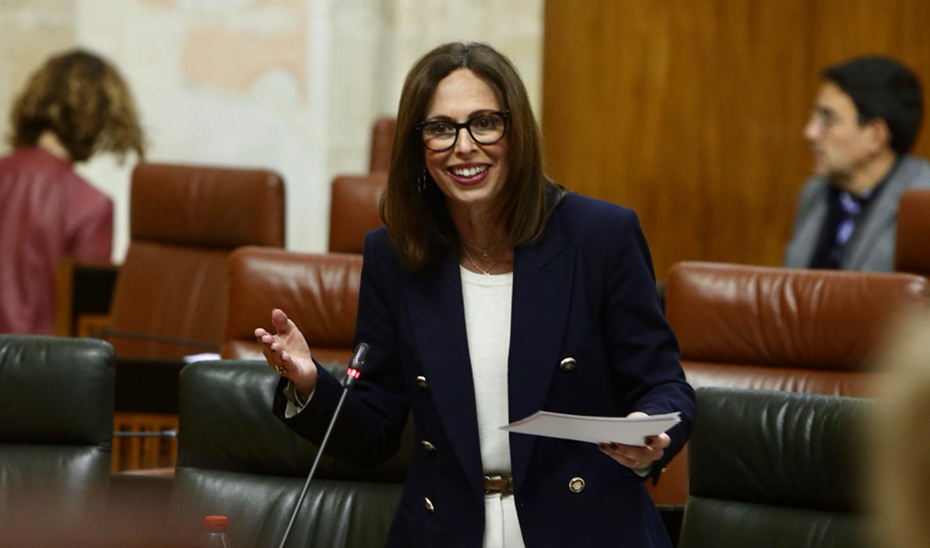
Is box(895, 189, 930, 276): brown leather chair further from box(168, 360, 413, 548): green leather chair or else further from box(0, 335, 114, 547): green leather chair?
box(0, 335, 114, 547): green leather chair

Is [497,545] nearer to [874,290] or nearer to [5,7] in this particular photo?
[874,290]

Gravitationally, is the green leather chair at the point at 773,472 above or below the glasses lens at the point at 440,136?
below

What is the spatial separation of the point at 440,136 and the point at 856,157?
2.63 m

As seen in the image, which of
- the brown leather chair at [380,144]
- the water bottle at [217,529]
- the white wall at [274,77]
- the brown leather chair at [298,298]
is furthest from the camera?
the white wall at [274,77]

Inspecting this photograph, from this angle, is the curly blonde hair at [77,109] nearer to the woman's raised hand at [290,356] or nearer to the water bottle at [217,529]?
the woman's raised hand at [290,356]

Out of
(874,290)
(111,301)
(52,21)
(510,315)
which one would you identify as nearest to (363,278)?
(510,315)

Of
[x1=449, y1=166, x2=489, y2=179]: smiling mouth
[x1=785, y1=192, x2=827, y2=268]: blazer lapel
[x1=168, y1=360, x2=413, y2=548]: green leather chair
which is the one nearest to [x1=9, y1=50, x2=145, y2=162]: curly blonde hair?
[x1=785, y1=192, x2=827, y2=268]: blazer lapel

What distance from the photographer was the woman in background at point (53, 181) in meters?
4.88

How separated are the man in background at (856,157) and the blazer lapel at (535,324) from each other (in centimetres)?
232

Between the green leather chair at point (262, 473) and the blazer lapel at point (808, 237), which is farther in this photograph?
the blazer lapel at point (808, 237)

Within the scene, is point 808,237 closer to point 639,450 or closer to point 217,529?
point 639,450

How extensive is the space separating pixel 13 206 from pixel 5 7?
2419 mm

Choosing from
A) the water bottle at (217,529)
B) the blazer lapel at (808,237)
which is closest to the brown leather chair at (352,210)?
the blazer lapel at (808,237)

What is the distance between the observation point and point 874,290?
9.72 ft
